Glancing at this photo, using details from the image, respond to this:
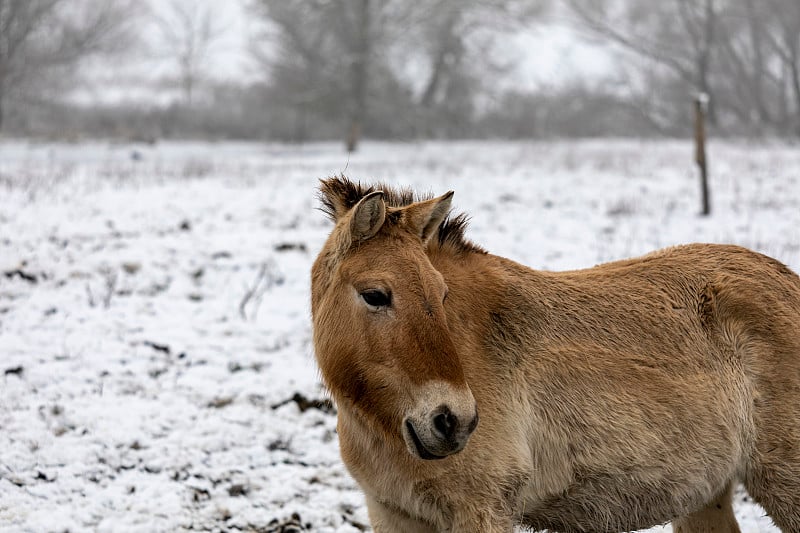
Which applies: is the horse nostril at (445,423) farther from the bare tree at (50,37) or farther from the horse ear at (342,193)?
the bare tree at (50,37)

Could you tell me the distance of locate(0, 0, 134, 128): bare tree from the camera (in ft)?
87.1

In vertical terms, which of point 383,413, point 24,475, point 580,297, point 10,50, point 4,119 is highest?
point 10,50

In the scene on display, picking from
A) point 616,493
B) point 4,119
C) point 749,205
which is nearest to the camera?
point 616,493

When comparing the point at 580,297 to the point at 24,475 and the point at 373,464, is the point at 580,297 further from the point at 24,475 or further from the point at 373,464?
the point at 24,475

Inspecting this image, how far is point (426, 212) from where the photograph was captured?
128 inches

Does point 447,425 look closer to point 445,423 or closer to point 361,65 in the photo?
point 445,423

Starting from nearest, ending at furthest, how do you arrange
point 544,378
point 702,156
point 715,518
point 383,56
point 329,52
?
point 544,378, point 715,518, point 702,156, point 383,56, point 329,52

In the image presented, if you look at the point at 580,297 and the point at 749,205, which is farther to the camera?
the point at 749,205

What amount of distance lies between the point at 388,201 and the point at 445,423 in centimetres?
139

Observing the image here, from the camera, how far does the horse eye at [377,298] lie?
2.97 metres

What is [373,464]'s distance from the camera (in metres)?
3.10

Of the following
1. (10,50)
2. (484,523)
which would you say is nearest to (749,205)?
(484,523)

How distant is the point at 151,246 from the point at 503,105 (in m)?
27.5

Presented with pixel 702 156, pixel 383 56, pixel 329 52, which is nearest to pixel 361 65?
pixel 383 56
